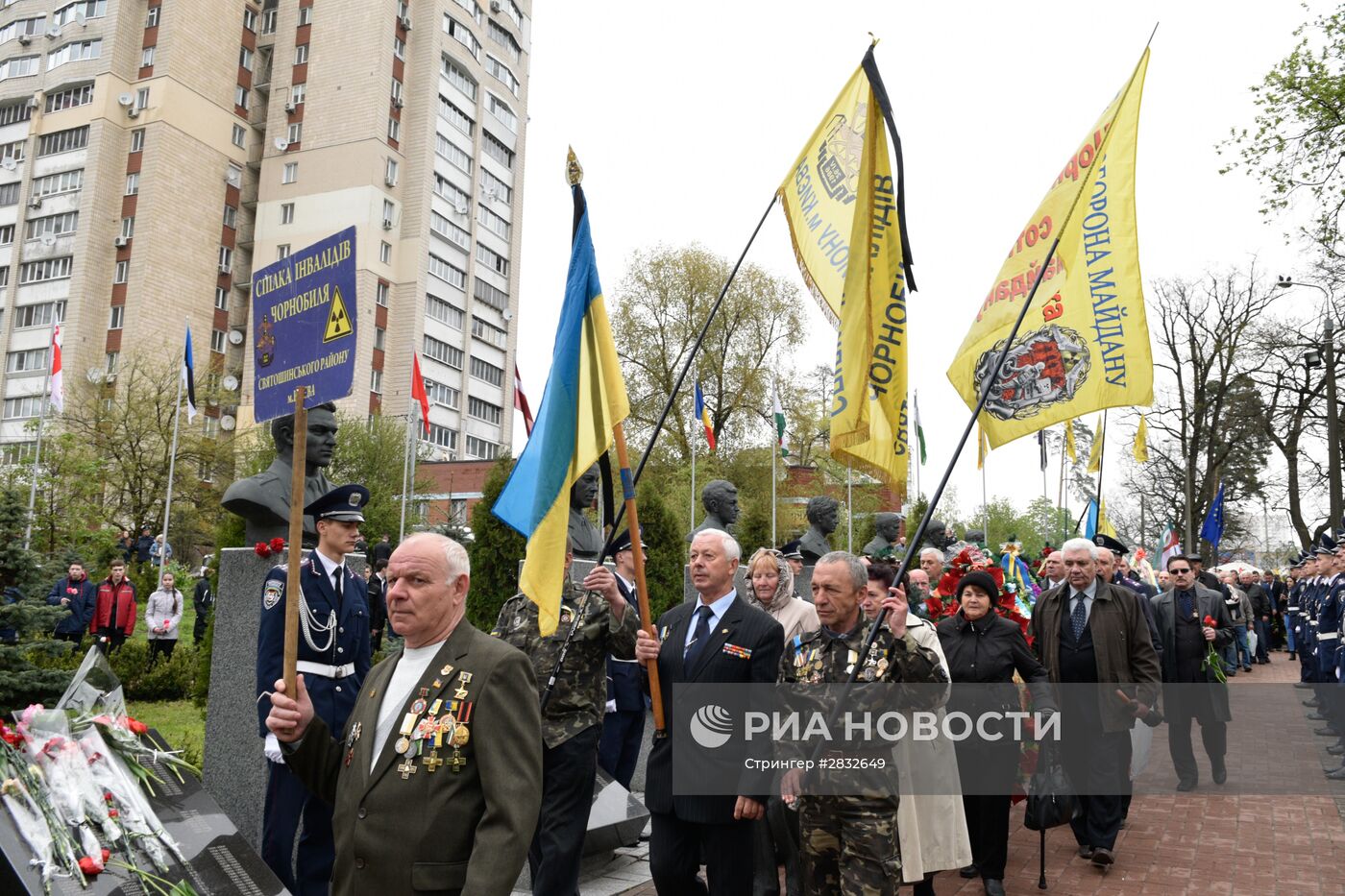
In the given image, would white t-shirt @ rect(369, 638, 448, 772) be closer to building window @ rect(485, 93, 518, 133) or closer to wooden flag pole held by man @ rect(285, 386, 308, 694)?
wooden flag pole held by man @ rect(285, 386, 308, 694)

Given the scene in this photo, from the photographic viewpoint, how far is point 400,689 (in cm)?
350

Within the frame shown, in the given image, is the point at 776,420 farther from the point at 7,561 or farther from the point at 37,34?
the point at 37,34

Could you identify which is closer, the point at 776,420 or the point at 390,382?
the point at 776,420

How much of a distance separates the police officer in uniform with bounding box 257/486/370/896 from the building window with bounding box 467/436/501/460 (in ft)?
188

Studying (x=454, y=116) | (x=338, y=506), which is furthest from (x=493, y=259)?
(x=338, y=506)

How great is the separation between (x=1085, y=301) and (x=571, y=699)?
4246 millimetres

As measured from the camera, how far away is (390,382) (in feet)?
187

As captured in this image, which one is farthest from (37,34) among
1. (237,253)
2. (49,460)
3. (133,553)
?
(133,553)

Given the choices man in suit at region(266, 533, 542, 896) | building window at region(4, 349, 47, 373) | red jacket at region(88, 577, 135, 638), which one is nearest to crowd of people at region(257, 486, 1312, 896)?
man in suit at region(266, 533, 542, 896)

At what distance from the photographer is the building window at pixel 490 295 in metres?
62.6

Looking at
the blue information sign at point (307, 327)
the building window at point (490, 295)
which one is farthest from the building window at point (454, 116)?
the blue information sign at point (307, 327)

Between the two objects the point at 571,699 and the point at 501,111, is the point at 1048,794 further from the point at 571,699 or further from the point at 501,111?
the point at 501,111

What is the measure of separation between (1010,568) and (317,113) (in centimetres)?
5368

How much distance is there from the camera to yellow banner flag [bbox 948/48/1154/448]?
7113mm
